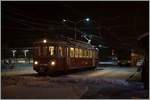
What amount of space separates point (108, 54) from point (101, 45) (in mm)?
12478

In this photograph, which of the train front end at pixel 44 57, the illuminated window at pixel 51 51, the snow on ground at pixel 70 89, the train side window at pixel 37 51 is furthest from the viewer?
the train side window at pixel 37 51

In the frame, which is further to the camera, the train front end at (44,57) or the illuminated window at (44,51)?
the illuminated window at (44,51)

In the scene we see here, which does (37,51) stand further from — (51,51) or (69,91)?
(69,91)

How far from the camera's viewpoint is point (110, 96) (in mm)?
15102

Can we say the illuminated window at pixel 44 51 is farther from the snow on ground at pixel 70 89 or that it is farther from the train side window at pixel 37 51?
the snow on ground at pixel 70 89

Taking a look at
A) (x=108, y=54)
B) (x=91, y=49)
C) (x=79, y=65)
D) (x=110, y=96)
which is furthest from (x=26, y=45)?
(x=110, y=96)

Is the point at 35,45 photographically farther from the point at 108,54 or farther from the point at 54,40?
the point at 108,54

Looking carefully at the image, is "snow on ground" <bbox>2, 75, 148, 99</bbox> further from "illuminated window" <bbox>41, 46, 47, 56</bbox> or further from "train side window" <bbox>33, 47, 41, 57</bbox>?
"train side window" <bbox>33, 47, 41, 57</bbox>

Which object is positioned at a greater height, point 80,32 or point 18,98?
point 80,32

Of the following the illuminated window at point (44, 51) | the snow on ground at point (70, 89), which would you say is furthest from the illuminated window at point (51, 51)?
the snow on ground at point (70, 89)

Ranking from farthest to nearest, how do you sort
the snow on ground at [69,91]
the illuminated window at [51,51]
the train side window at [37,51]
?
the train side window at [37,51]
the illuminated window at [51,51]
the snow on ground at [69,91]

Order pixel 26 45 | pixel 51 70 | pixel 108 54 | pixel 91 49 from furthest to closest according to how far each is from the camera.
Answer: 1. pixel 108 54
2. pixel 26 45
3. pixel 91 49
4. pixel 51 70

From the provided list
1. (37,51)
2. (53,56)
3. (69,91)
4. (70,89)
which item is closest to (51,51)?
(53,56)

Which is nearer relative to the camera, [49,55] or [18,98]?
[18,98]
